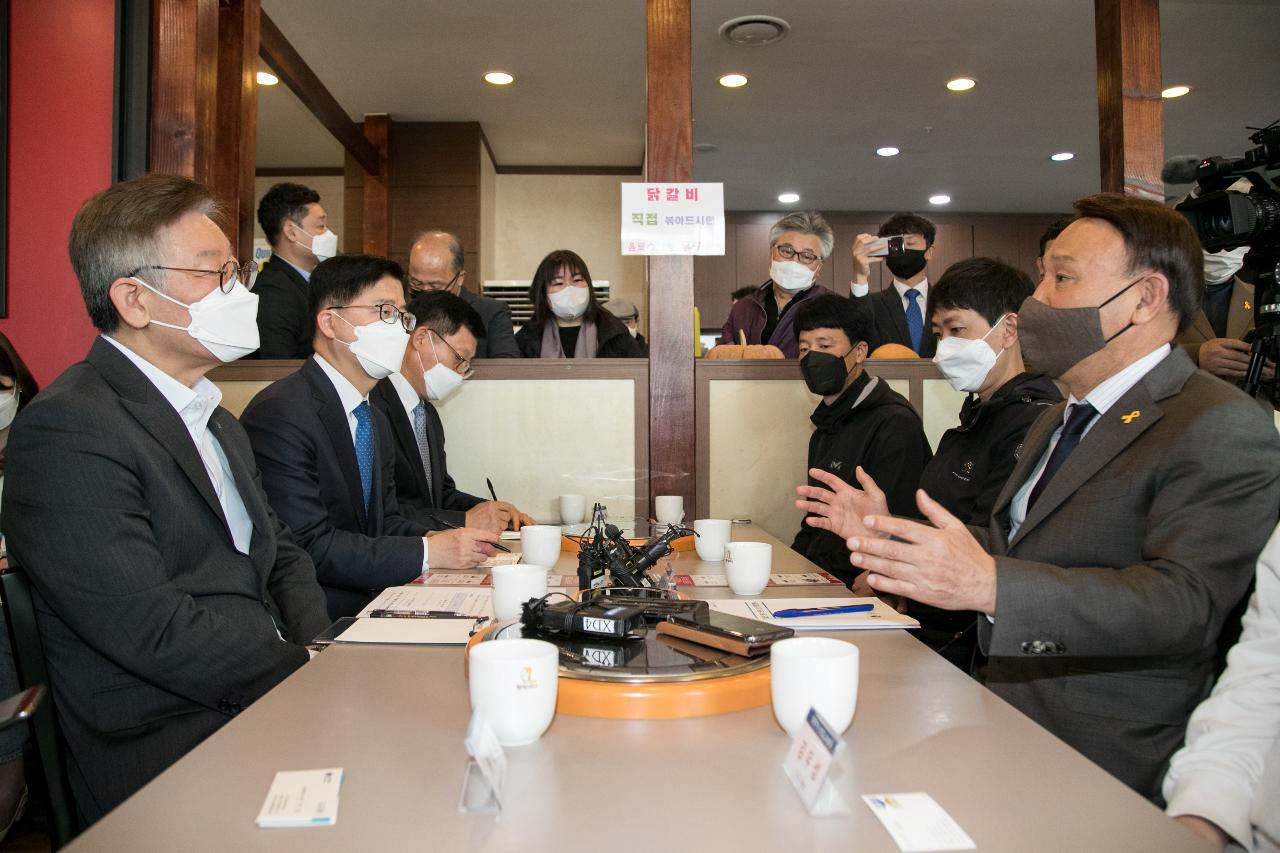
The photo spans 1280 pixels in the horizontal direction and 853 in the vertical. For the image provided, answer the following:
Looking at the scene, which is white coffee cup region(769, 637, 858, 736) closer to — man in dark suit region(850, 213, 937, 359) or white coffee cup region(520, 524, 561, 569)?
white coffee cup region(520, 524, 561, 569)

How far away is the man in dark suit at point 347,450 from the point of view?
1841 millimetres

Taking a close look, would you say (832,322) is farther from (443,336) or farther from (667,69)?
(443,336)

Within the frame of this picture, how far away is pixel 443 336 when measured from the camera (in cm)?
270

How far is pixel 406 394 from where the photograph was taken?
2594 millimetres

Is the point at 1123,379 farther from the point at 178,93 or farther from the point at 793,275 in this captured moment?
the point at 178,93

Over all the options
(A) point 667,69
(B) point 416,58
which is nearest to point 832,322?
(A) point 667,69

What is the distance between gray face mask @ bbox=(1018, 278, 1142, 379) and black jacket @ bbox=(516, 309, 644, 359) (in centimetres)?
188

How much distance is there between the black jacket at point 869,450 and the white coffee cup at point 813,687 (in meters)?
1.48

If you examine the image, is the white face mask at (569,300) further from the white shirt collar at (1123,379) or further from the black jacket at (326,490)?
the white shirt collar at (1123,379)

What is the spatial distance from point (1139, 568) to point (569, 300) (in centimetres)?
245

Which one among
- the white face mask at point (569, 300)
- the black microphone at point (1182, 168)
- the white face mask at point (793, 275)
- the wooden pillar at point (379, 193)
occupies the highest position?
the wooden pillar at point (379, 193)

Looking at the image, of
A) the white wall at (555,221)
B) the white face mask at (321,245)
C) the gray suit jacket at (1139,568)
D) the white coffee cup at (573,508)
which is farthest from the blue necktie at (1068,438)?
the white wall at (555,221)

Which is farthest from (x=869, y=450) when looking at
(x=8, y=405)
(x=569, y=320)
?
(x=8, y=405)

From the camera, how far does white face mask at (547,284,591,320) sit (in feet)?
11.0
